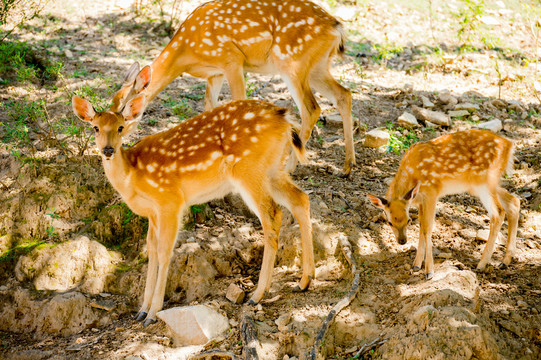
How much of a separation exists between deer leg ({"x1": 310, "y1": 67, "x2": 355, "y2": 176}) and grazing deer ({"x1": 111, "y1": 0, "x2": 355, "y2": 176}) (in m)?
0.03

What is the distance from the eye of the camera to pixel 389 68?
10266 millimetres

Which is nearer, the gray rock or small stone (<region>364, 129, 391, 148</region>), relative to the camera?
the gray rock

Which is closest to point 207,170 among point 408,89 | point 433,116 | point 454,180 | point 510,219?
point 454,180

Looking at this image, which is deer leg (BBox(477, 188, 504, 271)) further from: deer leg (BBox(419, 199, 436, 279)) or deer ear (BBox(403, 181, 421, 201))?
deer ear (BBox(403, 181, 421, 201))

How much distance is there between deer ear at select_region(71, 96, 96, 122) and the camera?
5.00 m

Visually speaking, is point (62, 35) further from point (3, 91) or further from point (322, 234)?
point (322, 234)

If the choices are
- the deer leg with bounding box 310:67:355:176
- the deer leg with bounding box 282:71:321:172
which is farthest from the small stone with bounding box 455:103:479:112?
the deer leg with bounding box 282:71:321:172

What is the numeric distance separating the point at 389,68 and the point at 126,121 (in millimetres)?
6422

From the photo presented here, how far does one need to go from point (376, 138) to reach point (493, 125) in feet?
6.01

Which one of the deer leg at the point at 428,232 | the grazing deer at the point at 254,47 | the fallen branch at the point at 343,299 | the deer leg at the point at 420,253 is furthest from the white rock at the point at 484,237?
the grazing deer at the point at 254,47

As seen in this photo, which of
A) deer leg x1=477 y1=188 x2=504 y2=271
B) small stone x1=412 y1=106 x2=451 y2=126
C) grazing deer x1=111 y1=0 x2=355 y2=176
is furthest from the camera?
small stone x1=412 y1=106 x2=451 y2=126

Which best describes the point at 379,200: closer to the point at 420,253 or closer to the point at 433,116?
the point at 420,253

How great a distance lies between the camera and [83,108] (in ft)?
16.8

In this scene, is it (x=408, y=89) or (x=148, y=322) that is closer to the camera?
(x=148, y=322)
